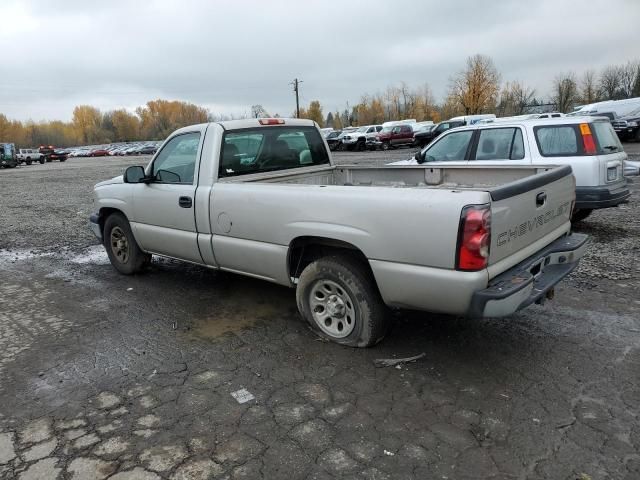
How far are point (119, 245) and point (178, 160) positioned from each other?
1.74 meters

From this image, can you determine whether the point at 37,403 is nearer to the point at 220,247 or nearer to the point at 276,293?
the point at 220,247

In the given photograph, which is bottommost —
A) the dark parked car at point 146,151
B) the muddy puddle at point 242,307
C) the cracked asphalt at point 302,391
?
the cracked asphalt at point 302,391

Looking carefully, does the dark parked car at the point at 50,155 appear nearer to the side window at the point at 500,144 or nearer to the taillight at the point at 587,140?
the side window at the point at 500,144

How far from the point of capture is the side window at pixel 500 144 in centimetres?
721

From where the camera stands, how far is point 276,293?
5266mm

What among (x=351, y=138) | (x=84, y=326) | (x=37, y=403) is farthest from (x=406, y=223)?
(x=351, y=138)

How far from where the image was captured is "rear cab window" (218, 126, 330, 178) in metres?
4.79

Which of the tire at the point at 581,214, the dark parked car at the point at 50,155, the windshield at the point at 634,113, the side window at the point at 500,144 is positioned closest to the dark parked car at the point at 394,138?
the windshield at the point at 634,113

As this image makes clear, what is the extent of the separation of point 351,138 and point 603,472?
35334 mm

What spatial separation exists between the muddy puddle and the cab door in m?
0.56

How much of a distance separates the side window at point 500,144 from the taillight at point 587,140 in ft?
2.61

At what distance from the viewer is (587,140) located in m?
6.75

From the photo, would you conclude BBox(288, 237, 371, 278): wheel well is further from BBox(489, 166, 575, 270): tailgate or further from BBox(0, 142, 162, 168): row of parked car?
BBox(0, 142, 162, 168): row of parked car

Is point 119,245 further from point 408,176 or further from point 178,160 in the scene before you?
point 408,176
